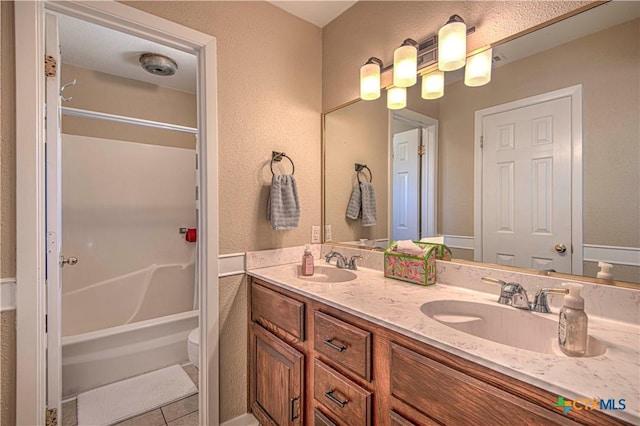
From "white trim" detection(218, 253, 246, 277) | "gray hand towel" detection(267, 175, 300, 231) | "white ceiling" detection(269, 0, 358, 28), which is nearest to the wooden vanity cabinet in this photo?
"white trim" detection(218, 253, 246, 277)

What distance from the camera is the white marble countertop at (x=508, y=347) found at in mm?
581

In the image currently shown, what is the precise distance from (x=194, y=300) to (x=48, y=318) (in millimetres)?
1576

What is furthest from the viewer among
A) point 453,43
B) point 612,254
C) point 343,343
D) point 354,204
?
point 354,204

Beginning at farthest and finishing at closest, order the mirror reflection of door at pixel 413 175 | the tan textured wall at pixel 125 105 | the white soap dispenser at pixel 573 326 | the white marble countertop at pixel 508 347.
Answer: the tan textured wall at pixel 125 105
the mirror reflection of door at pixel 413 175
the white soap dispenser at pixel 573 326
the white marble countertop at pixel 508 347

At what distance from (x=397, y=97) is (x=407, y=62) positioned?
0.66ft

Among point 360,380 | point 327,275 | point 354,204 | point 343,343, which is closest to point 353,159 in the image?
point 354,204

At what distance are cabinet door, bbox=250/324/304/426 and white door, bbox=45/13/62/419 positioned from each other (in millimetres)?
887

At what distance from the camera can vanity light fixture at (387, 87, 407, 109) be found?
1605mm

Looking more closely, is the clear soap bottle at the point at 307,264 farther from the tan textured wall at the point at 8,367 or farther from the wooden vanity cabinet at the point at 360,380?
the tan textured wall at the point at 8,367

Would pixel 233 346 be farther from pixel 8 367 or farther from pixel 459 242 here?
pixel 459 242

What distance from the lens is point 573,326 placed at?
74 centimetres

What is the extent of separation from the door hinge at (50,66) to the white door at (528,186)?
1891 millimetres

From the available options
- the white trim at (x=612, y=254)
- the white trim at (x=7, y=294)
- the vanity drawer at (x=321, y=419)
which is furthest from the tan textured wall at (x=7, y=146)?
the white trim at (x=612, y=254)

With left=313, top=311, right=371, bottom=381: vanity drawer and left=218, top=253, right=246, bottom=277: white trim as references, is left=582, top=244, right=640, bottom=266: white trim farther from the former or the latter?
left=218, top=253, right=246, bottom=277: white trim
